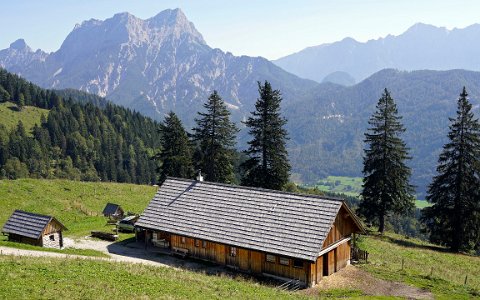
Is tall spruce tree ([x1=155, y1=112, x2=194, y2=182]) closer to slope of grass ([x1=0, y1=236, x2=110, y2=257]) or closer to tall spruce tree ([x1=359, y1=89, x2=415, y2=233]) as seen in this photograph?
tall spruce tree ([x1=359, y1=89, x2=415, y2=233])

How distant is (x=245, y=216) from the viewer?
123 feet

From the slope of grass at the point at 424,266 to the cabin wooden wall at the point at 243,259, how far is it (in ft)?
24.2

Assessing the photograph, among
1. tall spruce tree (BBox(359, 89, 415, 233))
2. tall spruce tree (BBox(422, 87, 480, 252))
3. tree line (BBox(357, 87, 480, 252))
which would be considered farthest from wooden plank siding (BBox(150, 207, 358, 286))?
tall spruce tree (BBox(422, 87, 480, 252))

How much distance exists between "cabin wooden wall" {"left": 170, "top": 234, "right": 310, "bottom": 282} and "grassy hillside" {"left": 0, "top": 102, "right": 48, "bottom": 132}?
465ft

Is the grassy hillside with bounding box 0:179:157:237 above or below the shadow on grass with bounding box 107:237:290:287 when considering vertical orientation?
above

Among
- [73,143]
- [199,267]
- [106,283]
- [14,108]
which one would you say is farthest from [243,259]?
[14,108]

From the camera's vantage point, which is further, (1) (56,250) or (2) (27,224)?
(2) (27,224)

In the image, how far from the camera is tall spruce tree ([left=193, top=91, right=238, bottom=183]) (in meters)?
59.6

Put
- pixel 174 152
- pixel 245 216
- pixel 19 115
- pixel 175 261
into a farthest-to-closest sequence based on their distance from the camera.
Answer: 1. pixel 19 115
2. pixel 174 152
3. pixel 175 261
4. pixel 245 216

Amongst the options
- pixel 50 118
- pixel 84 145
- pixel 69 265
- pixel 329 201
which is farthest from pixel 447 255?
pixel 50 118

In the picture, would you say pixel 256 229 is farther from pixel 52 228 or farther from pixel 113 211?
pixel 113 211

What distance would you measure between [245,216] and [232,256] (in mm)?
3389

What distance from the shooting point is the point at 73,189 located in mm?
64750

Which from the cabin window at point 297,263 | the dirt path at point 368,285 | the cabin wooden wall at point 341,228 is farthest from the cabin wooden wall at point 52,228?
the cabin wooden wall at point 341,228
